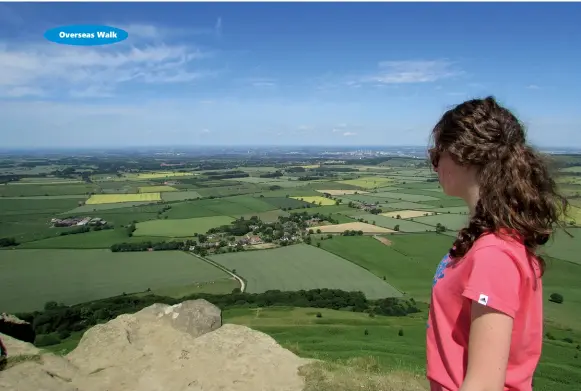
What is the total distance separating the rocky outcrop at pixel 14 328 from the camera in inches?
524

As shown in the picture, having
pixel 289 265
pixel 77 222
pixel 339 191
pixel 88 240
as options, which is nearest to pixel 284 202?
→ pixel 339 191

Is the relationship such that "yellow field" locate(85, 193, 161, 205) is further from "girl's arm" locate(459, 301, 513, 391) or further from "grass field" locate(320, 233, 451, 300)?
"girl's arm" locate(459, 301, 513, 391)

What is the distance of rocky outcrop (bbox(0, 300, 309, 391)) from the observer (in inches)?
372

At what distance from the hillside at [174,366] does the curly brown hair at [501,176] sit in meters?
7.98

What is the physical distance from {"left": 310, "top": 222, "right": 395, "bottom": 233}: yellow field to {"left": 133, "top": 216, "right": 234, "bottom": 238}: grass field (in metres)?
14.5

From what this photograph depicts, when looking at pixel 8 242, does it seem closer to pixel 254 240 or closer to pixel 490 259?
pixel 254 240

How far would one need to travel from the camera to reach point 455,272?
6.18ft

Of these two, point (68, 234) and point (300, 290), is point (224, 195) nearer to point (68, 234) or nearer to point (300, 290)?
point (68, 234)

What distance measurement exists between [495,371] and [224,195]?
91053 millimetres

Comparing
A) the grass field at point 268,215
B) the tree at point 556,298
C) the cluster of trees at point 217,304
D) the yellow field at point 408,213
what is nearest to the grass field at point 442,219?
the yellow field at point 408,213

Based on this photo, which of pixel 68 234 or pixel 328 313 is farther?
pixel 68 234

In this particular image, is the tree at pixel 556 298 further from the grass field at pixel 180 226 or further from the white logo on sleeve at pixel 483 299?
the grass field at pixel 180 226

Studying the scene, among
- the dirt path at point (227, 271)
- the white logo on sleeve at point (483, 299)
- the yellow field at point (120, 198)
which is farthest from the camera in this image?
the yellow field at point (120, 198)

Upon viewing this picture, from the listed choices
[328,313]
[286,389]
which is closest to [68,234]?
[328,313]
